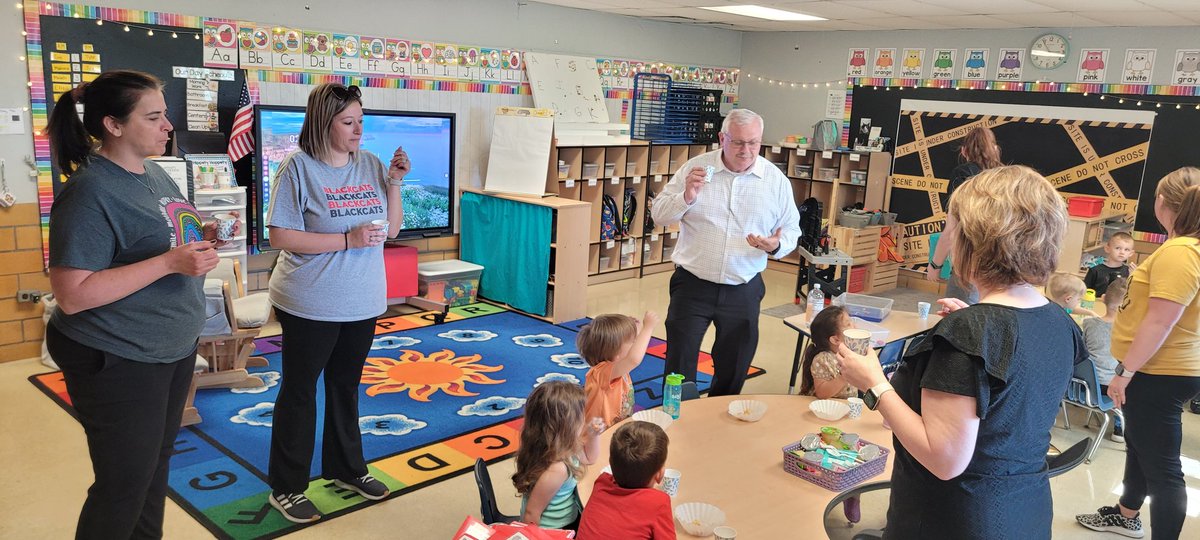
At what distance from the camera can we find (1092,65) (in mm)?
7453

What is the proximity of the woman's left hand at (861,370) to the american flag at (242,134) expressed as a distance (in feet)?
15.9

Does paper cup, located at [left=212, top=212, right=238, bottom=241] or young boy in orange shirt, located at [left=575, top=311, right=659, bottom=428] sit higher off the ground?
paper cup, located at [left=212, top=212, right=238, bottom=241]

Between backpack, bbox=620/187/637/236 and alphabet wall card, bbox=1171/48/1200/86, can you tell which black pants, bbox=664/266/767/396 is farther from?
alphabet wall card, bbox=1171/48/1200/86

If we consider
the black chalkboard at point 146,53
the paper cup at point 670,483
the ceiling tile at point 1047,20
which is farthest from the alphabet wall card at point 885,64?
the paper cup at point 670,483

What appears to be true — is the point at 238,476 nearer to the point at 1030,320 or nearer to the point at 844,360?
the point at 844,360

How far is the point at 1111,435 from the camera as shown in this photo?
484 centimetres

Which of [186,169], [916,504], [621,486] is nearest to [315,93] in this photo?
[621,486]

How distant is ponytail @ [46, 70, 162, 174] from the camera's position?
218 centimetres

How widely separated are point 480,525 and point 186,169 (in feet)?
14.0

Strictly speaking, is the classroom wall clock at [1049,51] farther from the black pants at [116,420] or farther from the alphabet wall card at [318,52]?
the black pants at [116,420]

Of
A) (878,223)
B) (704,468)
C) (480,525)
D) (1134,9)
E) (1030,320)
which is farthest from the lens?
(878,223)

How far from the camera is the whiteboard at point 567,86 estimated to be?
7.61m

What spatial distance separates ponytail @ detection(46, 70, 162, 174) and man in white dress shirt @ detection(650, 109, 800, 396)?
7.15 feet

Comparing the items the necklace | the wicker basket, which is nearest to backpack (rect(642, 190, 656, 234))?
the wicker basket
